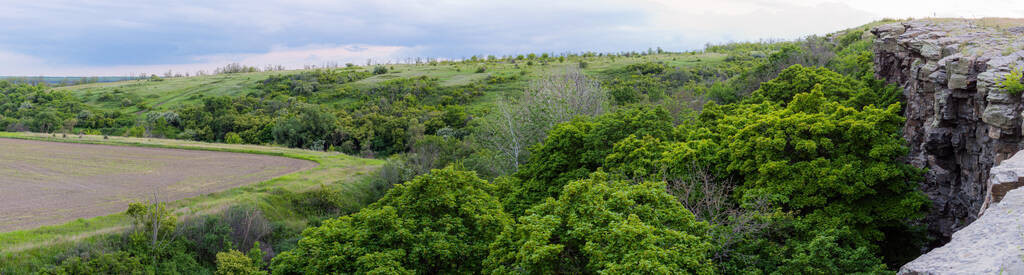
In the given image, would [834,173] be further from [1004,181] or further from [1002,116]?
[1004,181]

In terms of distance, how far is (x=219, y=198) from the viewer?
34.7 meters

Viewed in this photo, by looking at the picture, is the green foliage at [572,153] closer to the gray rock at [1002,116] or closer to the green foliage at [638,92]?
the gray rock at [1002,116]

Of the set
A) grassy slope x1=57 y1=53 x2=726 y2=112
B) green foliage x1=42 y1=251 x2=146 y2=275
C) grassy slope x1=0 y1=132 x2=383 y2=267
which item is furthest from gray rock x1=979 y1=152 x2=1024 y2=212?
grassy slope x1=57 y1=53 x2=726 y2=112

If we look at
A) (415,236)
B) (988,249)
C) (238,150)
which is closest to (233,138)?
(238,150)

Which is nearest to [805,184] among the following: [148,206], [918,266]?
[918,266]

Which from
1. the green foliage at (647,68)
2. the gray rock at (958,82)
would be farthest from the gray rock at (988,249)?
the green foliage at (647,68)

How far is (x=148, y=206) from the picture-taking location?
2773 cm

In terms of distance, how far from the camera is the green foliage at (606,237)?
1106cm

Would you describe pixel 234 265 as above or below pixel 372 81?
below

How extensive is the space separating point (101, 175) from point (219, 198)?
12.2 meters

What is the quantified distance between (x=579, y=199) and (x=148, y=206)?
81.8 ft

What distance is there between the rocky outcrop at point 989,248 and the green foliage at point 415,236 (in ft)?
33.5

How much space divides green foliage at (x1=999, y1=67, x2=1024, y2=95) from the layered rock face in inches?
5.3

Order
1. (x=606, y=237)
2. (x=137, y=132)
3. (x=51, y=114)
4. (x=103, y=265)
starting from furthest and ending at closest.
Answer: (x=51, y=114) < (x=137, y=132) < (x=103, y=265) < (x=606, y=237)
